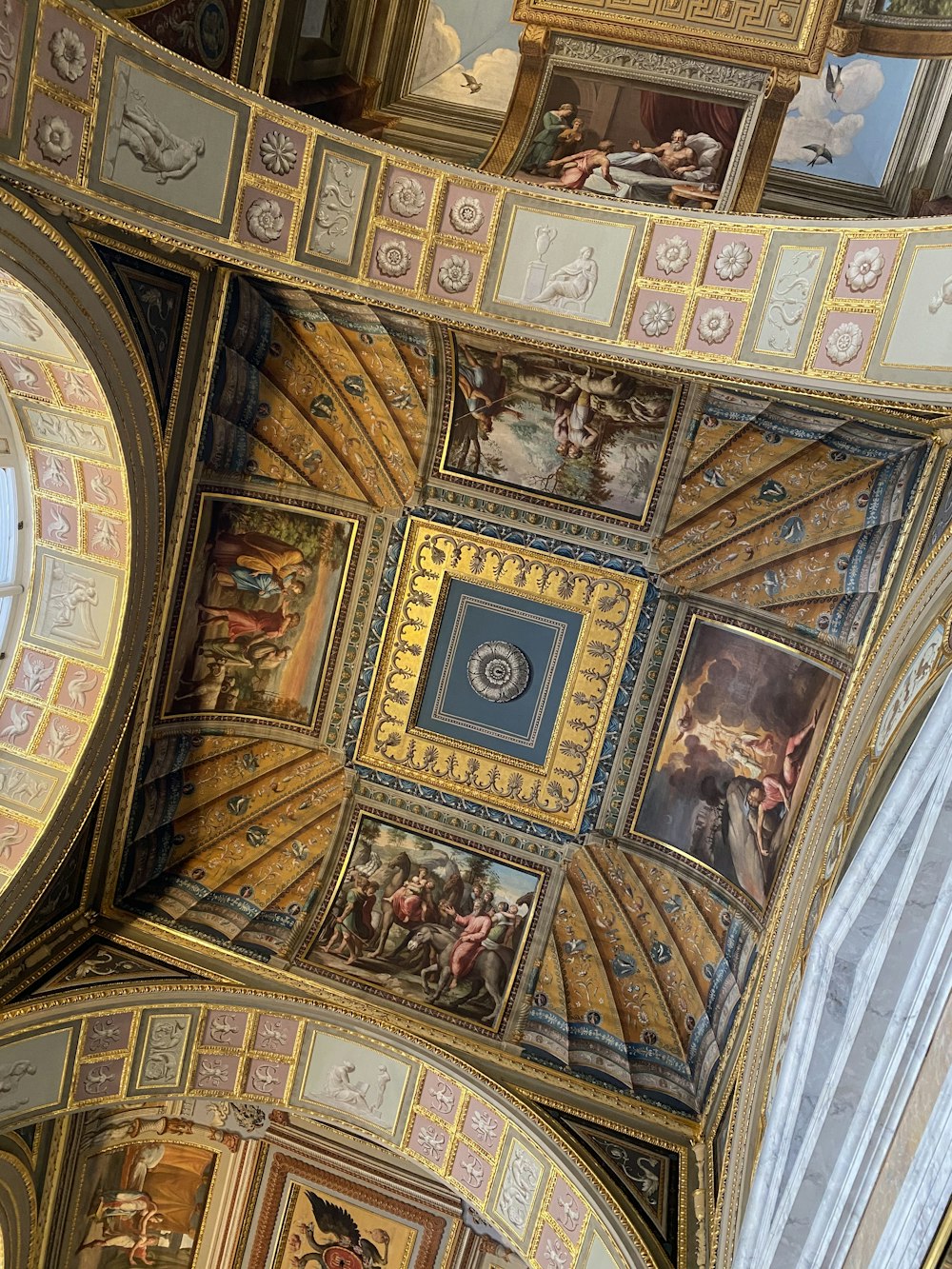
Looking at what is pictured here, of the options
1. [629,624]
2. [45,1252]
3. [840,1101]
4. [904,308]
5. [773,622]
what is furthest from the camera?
[45,1252]

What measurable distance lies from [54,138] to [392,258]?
9.04ft

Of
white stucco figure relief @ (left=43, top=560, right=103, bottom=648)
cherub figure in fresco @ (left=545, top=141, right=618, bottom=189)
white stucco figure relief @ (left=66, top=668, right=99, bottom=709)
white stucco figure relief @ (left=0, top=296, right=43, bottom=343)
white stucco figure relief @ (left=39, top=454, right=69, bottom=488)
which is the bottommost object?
white stucco figure relief @ (left=66, top=668, right=99, bottom=709)

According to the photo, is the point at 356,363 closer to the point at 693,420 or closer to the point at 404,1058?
the point at 693,420

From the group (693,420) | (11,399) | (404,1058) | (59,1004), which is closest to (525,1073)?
(404,1058)

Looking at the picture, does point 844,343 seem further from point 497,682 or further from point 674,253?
point 497,682

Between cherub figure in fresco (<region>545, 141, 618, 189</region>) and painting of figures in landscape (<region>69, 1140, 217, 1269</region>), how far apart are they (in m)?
11.1

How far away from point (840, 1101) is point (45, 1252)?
9.83 m

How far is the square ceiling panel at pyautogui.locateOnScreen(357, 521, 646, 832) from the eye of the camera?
12148 mm

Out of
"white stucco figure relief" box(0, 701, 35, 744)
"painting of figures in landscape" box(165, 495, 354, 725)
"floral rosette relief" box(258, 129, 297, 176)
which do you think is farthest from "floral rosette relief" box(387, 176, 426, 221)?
"white stucco figure relief" box(0, 701, 35, 744)

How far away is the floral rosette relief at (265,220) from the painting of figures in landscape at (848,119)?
167 inches

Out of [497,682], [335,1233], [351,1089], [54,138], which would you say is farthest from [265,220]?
[335,1233]

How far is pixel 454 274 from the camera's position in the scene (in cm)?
991

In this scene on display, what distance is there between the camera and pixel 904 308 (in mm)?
8578

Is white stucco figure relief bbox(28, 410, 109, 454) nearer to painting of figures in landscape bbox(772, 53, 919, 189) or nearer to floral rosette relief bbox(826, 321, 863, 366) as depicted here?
floral rosette relief bbox(826, 321, 863, 366)
